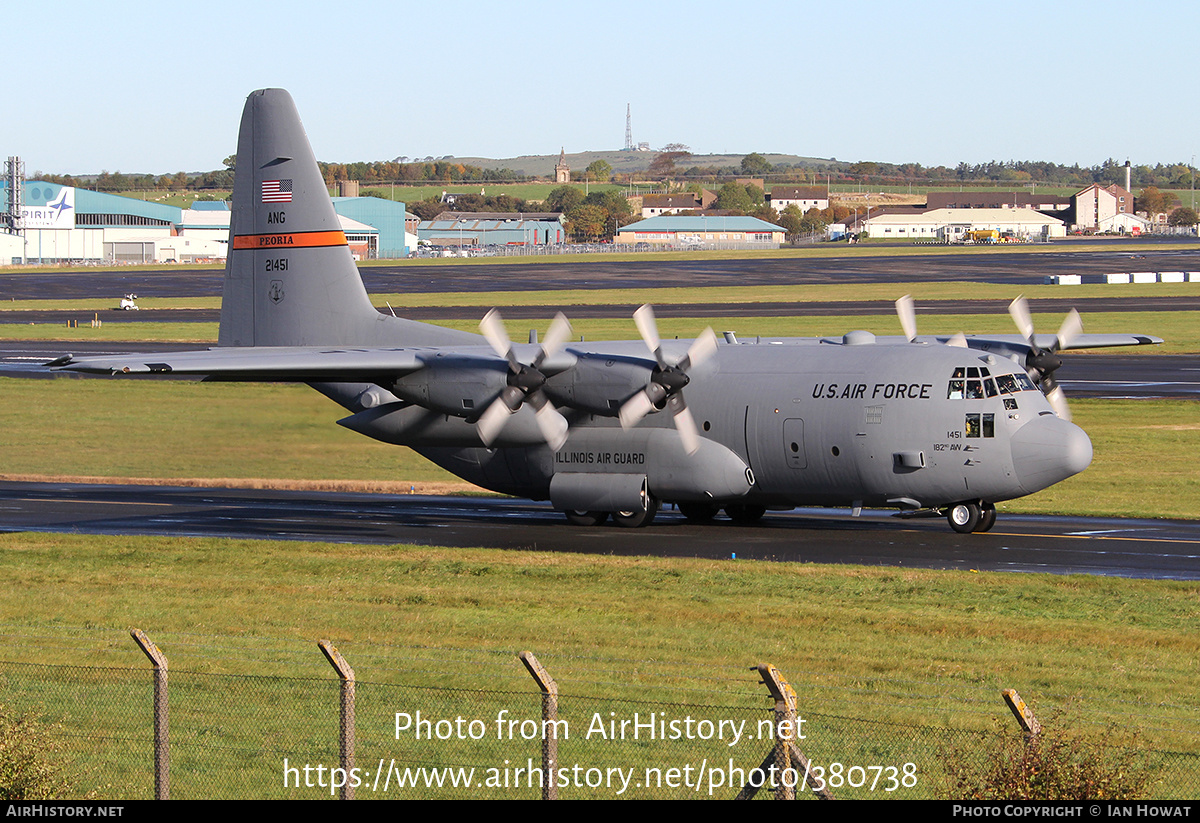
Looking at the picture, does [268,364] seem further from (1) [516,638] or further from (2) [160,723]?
(2) [160,723]

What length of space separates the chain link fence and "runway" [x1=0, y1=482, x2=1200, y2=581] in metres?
11.7

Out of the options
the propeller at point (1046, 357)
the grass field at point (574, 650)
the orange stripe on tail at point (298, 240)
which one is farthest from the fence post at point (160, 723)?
the orange stripe on tail at point (298, 240)

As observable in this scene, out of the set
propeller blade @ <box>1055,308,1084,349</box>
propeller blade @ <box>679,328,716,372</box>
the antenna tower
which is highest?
the antenna tower

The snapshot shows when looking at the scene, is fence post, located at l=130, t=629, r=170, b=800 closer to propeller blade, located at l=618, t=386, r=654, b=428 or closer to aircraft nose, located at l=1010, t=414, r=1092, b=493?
propeller blade, located at l=618, t=386, r=654, b=428

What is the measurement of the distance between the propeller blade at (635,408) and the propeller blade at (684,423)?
3.09ft

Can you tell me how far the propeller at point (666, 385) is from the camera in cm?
3206

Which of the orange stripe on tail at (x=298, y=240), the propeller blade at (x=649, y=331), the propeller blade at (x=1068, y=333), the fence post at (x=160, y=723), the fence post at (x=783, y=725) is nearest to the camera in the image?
the fence post at (x=783, y=725)

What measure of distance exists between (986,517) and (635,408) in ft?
27.1

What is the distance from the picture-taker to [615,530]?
3544 cm

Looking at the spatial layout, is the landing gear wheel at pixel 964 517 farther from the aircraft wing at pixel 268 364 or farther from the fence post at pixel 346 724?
the fence post at pixel 346 724

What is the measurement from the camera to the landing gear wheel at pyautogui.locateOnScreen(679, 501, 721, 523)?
36438mm

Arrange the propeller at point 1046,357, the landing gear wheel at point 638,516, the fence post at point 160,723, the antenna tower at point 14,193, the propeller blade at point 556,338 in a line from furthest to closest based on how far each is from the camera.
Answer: the antenna tower at point 14,193 → the landing gear wheel at point 638,516 → the propeller at point 1046,357 → the propeller blade at point 556,338 → the fence post at point 160,723

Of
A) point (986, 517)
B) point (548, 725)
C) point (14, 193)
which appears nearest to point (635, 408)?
point (986, 517)

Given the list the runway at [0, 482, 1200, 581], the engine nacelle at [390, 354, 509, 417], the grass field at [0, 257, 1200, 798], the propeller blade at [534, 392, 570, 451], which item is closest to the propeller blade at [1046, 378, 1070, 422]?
the runway at [0, 482, 1200, 581]
